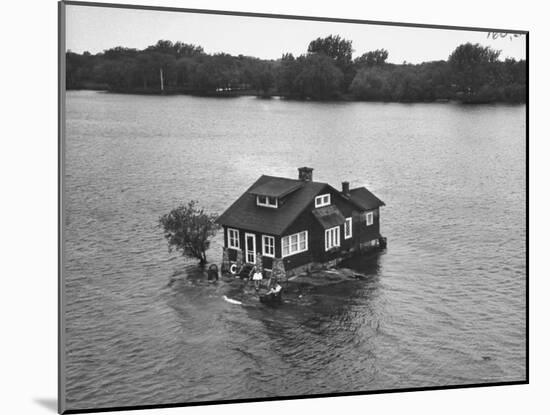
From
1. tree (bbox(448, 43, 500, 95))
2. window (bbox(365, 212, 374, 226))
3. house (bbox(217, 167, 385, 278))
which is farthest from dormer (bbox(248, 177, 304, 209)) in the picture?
tree (bbox(448, 43, 500, 95))

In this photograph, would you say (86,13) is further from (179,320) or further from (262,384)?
(262,384)

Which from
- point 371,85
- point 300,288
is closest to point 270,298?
point 300,288

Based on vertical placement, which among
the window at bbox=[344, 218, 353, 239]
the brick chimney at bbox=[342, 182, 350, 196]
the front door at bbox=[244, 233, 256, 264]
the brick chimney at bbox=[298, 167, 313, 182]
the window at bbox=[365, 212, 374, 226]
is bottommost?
the front door at bbox=[244, 233, 256, 264]

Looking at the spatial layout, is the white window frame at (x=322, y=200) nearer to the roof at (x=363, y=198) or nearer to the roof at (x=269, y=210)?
the roof at (x=269, y=210)

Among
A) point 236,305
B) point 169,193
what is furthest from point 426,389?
point 169,193

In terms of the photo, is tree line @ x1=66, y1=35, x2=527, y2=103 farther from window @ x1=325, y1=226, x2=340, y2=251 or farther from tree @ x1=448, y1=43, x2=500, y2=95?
window @ x1=325, y1=226, x2=340, y2=251

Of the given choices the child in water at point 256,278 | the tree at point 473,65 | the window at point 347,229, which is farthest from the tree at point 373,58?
the child in water at point 256,278

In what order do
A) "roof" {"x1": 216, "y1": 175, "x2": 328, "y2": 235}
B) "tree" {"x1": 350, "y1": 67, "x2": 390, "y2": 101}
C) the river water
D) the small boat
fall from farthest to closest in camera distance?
"tree" {"x1": 350, "y1": 67, "x2": 390, "y2": 101}, "roof" {"x1": 216, "y1": 175, "x2": 328, "y2": 235}, the small boat, the river water
